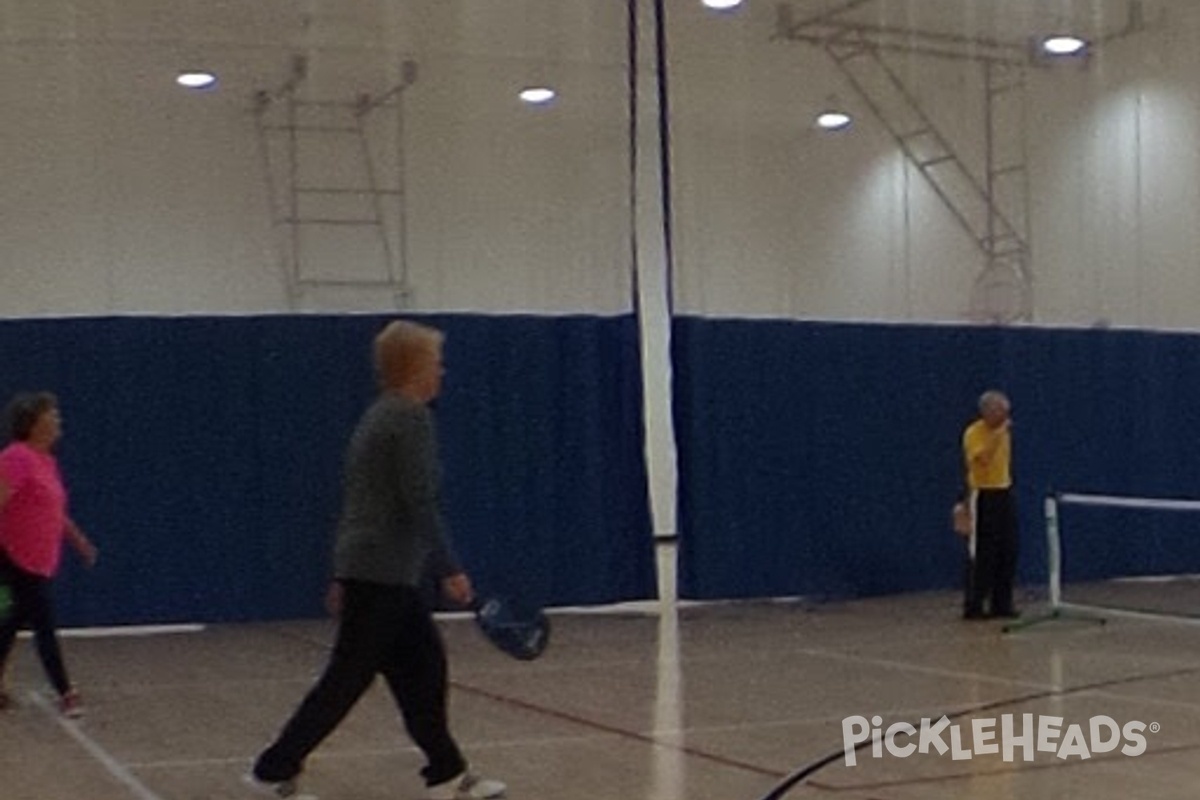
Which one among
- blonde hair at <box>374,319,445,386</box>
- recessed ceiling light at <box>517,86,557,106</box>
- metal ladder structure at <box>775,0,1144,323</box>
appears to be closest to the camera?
blonde hair at <box>374,319,445,386</box>

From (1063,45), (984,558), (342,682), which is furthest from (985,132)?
(342,682)

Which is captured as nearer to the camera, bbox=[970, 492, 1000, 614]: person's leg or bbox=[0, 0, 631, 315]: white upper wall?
bbox=[970, 492, 1000, 614]: person's leg

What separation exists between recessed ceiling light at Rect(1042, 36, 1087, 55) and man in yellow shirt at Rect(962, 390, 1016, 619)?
5.07 meters

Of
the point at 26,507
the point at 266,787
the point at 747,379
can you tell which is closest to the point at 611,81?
the point at 747,379

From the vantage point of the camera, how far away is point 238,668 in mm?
13102

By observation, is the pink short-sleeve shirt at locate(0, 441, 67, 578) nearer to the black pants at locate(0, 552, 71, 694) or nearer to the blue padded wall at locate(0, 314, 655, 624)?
the black pants at locate(0, 552, 71, 694)

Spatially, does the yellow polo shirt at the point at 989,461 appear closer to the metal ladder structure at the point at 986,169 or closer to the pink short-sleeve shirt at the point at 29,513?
the metal ladder structure at the point at 986,169

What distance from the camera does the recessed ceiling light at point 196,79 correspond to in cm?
1631

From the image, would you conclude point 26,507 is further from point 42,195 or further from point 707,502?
point 707,502

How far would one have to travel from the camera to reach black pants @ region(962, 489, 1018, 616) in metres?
15.2

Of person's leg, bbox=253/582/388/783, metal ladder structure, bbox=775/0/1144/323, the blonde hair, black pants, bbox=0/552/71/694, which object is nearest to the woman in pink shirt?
black pants, bbox=0/552/71/694

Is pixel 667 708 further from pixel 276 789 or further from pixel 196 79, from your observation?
pixel 196 79

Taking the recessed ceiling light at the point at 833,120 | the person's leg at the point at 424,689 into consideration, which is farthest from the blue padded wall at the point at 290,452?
the person's leg at the point at 424,689

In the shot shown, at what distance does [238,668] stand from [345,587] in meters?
6.11
